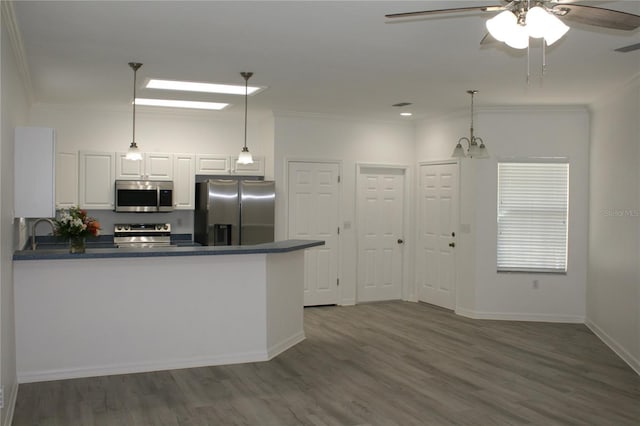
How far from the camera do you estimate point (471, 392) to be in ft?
15.0

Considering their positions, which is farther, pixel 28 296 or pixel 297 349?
pixel 297 349

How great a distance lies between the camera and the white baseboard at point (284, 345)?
5488 millimetres

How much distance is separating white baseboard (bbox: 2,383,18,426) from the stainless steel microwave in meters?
3.27

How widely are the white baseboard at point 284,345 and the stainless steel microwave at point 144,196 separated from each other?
257cm

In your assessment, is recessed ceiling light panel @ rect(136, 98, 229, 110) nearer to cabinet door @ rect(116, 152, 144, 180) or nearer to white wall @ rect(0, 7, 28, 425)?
cabinet door @ rect(116, 152, 144, 180)

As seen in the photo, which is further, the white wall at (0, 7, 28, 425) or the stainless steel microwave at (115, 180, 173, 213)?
the stainless steel microwave at (115, 180, 173, 213)

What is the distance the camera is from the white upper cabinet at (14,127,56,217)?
4.42 metres

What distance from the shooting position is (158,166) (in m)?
7.58

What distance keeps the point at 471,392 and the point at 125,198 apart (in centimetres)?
475

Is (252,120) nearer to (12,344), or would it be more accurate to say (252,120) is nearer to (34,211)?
(34,211)

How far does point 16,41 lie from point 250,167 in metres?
3.92

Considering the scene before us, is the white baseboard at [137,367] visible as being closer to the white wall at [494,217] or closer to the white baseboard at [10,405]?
the white baseboard at [10,405]

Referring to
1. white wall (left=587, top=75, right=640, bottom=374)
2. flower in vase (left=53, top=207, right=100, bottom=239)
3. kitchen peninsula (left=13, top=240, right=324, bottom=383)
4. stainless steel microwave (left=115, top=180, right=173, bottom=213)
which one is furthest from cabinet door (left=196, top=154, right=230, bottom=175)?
white wall (left=587, top=75, right=640, bottom=374)

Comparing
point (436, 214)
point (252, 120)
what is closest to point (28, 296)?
point (252, 120)
